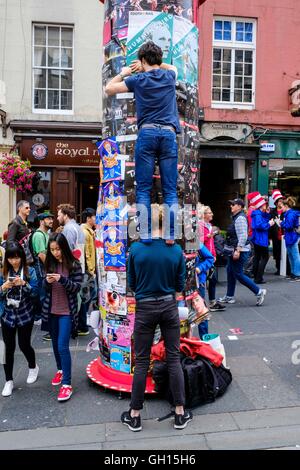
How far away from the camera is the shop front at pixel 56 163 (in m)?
12.6

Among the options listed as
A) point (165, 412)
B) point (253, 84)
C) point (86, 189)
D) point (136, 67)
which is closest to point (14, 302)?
point (165, 412)

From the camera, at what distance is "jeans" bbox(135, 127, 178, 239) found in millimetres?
3910

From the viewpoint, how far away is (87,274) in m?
7.01

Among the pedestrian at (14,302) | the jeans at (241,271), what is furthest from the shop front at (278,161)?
the pedestrian at (14,302)

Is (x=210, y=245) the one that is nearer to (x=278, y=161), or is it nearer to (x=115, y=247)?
(x=115, y=247)

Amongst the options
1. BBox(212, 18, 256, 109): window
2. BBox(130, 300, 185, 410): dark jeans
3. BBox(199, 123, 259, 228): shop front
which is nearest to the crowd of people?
BBox(130, 300, 185, 410): dark jeans

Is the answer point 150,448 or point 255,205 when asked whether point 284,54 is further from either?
point 150,448

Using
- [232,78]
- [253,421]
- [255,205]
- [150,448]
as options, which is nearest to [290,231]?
[255,205]

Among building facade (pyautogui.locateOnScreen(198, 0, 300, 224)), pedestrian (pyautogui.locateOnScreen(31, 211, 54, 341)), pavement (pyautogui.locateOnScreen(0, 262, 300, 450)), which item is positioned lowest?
pavement (pyautogui.locateOnScreen(0, 262, 300, 450))

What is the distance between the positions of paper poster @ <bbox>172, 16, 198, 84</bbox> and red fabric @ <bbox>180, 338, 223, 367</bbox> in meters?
2.70

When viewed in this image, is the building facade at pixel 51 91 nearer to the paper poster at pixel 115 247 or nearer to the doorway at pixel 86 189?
the doorway at pixel 86 189

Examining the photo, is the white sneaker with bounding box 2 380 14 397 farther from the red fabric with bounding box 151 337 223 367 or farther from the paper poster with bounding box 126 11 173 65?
the paper poster with bounding box 126 11 173 65

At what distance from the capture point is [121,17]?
4504 millimetres

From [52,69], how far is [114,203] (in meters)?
9.90
